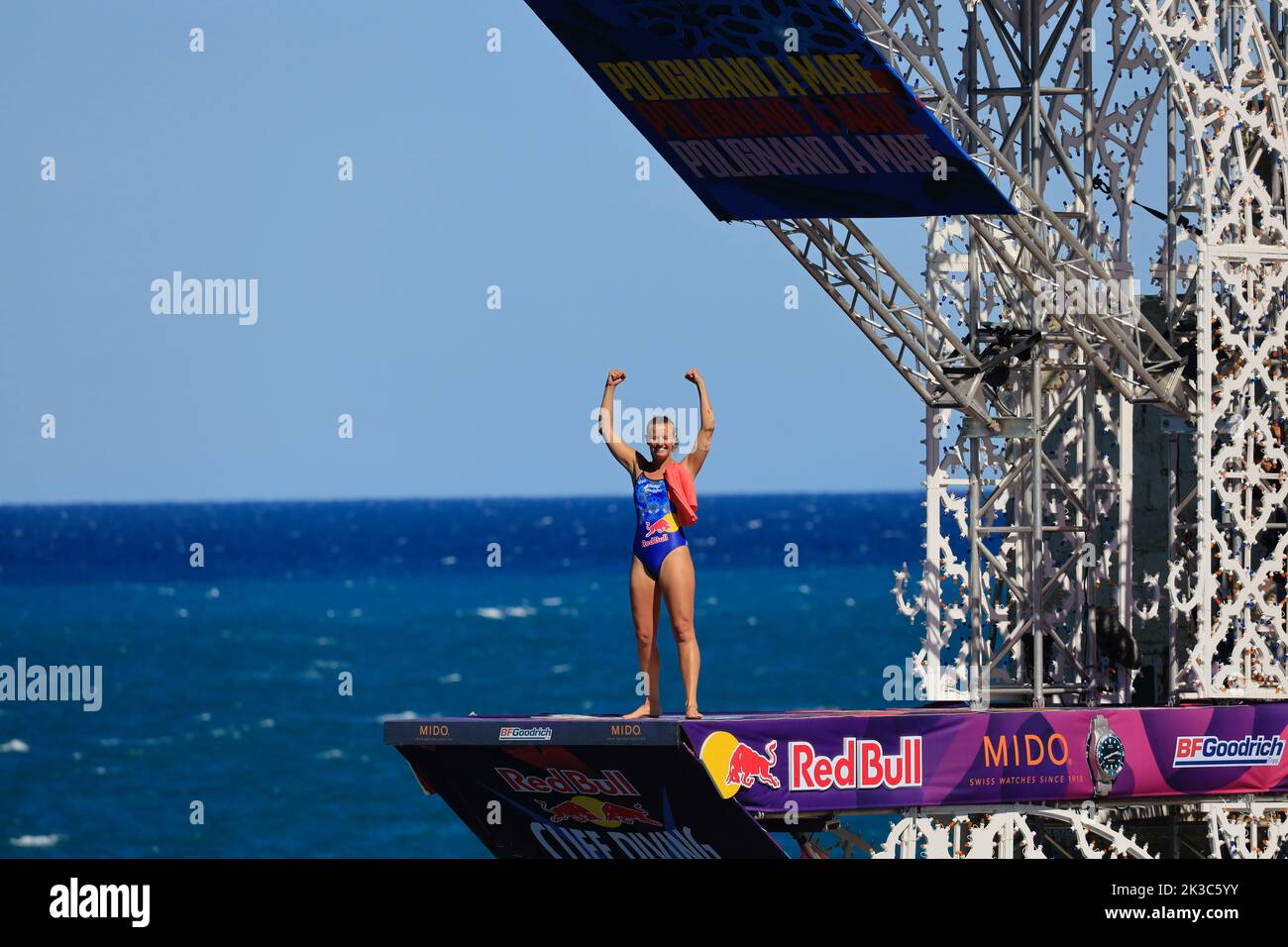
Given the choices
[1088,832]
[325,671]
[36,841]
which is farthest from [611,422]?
[325,671]

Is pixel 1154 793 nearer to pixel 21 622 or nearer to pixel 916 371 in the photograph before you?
pixel 916 371

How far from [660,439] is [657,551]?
2.86ft

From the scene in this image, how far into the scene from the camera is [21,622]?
127312mm

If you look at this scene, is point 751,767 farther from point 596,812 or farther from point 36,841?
point 36,841

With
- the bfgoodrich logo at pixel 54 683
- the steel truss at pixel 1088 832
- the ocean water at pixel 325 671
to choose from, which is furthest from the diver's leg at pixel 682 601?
the bfgoodrich logo at pixel 54 683

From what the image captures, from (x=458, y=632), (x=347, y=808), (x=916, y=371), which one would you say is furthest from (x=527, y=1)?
(x=458, y=632)

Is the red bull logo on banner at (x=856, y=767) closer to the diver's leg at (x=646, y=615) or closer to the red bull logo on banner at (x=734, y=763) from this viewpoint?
the red bull logo on banner at (x=734, y=763)

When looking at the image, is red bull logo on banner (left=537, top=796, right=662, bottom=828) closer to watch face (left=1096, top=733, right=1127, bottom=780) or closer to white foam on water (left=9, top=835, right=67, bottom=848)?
watch face (left=1096, top=733, right=1127, bottom=780)

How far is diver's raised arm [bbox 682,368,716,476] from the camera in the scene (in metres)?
21.6

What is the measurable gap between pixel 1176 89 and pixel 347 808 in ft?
173

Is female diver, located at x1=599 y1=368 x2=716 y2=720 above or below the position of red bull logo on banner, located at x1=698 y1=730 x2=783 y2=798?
above

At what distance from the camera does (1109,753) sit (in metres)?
24.7
